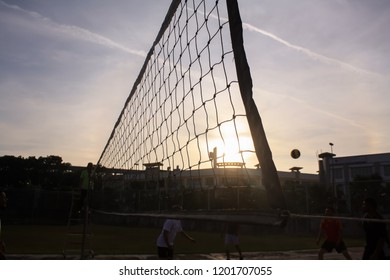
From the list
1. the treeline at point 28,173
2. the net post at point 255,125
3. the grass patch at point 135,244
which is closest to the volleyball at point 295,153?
the grass patch at point 135,244

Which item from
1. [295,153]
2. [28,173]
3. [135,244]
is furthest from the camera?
[28,173]

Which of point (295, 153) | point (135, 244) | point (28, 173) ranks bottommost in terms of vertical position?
point (135, 244)

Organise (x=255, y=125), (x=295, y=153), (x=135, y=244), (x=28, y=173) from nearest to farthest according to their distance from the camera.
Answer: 1. (x=255, y=125)
2. (x=135, y=244)
3. (x=295, y=153)
4. (x=28, y=173)

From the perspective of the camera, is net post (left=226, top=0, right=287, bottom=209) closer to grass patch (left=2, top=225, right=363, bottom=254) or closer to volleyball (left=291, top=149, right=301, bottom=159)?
grass patch (left=2, top=225, right=363, bottom=254)

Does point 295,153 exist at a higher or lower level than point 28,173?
lower

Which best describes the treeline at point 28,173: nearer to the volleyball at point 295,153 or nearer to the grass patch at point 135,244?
the grass patch at point 135,244

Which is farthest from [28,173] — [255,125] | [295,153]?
[255,125]

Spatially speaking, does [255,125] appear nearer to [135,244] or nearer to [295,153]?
[135,244]

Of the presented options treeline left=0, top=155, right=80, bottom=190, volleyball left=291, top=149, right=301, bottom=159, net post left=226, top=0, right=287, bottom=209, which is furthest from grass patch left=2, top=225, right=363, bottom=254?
treeline left=0, top=155, right=80, bottom=190

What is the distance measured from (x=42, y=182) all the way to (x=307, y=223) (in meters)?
25.9

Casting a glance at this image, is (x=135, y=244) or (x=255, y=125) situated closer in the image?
(x=255, y=125)

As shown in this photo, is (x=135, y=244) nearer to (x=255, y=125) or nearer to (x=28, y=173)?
(x=255, y=125)

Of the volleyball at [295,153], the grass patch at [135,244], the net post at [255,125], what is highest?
the volleyball at [295,153]
